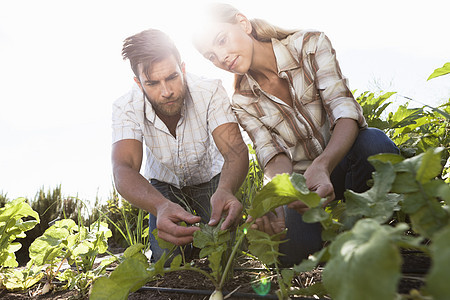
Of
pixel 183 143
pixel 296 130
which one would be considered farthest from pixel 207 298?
pixel 183 143

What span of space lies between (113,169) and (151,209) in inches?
15.7

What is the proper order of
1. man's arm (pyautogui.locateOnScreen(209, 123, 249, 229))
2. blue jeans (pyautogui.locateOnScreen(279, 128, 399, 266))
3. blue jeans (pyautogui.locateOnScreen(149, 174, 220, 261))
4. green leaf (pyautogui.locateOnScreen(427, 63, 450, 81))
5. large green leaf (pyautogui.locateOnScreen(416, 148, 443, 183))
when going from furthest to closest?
1. blue jeans (pyautogui.locateOnScreen(149, 174, 220, 261))
2. blue jeans (pyautogui.locateOnScreen(279, 128, 399, 266))
3. man's arm (pyautogui.locateOnScreen(209, 123, 249, 229))
4. green leaf (pyautogui.locateOnScreen(427, 63, 450, 81))
5. large green leaf (pyautogui.locateOnScreen(416, 148, 443, 183))

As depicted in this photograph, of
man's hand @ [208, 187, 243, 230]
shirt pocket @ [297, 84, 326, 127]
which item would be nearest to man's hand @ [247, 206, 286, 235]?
man's hand @ [208, 187, 243, 230]

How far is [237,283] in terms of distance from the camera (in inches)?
51.1

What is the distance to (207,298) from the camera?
3.96 feet

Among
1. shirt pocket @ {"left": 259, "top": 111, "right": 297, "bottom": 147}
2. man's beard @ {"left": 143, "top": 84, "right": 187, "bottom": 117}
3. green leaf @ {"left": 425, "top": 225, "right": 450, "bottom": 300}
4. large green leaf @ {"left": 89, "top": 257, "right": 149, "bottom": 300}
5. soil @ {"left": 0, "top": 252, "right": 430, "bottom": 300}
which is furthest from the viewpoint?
man's beard @ {"left": 143, "top": 84, "right": 187, "bottom": 117}

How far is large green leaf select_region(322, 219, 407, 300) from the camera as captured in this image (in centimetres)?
43

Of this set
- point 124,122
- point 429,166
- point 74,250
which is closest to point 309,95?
point 124,122

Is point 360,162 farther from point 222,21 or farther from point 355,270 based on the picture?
point 355,270

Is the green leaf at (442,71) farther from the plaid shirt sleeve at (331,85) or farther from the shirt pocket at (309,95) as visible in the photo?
the shirt pocket at (309,95)

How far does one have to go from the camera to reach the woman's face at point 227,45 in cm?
171

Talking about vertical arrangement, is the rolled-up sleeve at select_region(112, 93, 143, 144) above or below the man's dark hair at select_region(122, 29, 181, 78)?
below

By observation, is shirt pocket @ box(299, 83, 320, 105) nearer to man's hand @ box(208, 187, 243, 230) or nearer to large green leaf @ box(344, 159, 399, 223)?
man's hand @ box(208, 187, 243, 230)

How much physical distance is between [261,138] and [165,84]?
593 mm
